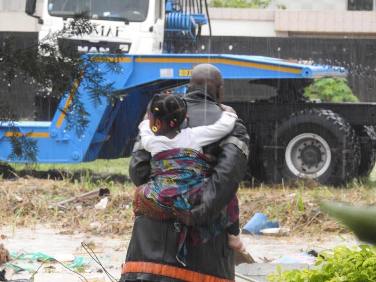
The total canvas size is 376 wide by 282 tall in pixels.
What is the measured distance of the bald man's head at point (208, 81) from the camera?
13.8 ft

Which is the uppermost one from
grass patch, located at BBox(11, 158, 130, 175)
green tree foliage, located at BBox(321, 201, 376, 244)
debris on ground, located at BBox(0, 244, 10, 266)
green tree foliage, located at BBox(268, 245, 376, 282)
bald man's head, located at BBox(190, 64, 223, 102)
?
green tree foliage, located at BBox(321, 201, 376, 244)

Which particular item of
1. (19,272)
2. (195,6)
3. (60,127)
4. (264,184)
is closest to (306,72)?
(264,184)

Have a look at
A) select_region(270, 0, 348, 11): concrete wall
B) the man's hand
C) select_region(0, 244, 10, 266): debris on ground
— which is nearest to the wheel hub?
select_region(0, 244, 10, 266): debris on ground

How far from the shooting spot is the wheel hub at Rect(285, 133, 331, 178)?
473 inches

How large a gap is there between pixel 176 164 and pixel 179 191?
0.13 metres

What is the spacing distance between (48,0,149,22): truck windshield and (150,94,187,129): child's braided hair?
28.5 ft

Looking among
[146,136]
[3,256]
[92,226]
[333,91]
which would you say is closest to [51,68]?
[146,136]

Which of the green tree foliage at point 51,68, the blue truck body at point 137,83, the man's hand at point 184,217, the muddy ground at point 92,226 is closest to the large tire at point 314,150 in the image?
the blue truck body at point 137,83

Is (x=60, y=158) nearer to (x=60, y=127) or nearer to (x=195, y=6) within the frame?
(x=60, y=127)

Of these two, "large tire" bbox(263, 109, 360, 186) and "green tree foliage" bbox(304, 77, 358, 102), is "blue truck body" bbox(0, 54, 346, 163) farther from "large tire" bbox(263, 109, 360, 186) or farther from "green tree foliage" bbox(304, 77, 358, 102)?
"green tree foliage" bbox(304, 77, 358, 102)

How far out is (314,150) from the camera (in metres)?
12.1

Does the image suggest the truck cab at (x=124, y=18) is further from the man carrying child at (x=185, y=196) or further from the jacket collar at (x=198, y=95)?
the man carrying child at (x=185, y=196)

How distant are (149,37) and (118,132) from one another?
1480 millimetres

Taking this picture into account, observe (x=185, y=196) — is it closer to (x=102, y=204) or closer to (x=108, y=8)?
(x=102, y=204)
